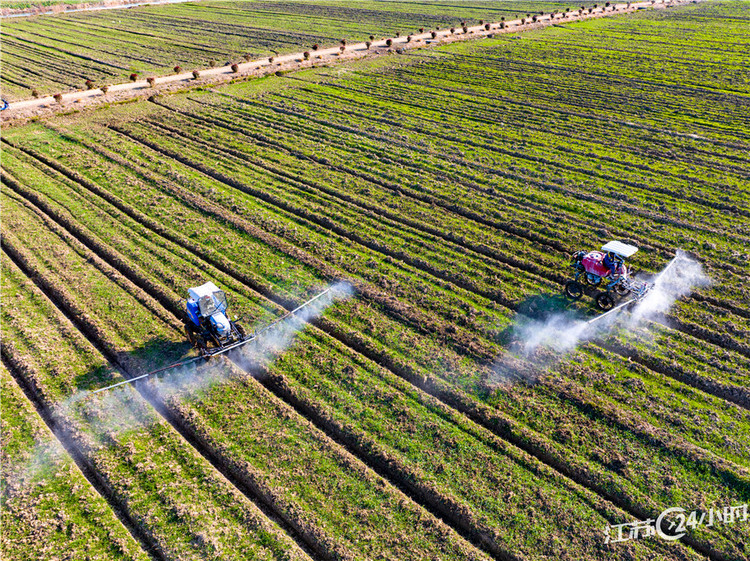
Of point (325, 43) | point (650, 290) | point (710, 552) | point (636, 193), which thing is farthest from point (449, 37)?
point (710, 552)

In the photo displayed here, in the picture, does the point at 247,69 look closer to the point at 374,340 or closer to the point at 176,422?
the point at 374,340

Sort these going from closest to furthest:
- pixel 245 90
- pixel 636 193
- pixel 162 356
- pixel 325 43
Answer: pixel 162 356 → pixel 636 193 → pixel 245 90 → pixel 325 43

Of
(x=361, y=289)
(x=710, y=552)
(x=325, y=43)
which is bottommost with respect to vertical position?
(x=710, y=552)

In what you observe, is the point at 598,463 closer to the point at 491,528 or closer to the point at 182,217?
the point at 491,528

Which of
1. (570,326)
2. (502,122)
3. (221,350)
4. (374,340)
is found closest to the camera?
(221,350)

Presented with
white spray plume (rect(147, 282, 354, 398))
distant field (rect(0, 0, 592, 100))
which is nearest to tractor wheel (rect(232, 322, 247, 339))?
white spray plume (rect(147, 282, 354, 398))

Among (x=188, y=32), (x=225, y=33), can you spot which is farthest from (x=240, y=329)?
(x=188, y=32)

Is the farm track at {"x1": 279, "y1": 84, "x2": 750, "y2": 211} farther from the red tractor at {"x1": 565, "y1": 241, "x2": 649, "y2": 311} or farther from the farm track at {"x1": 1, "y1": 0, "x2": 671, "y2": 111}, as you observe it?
the farm track at {"x1": 1, "y1": 0, "x2": 671, "y2": 111}

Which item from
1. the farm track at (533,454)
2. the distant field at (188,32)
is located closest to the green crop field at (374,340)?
the farm track at (533,454)
